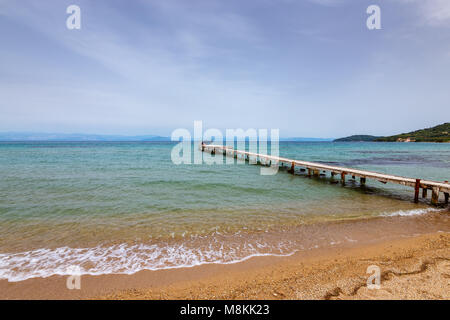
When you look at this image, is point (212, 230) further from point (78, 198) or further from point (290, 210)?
point (78, 198)

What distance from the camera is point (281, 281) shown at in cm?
438

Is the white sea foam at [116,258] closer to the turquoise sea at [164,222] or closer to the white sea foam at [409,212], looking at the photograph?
the turquoise sea at [164,222]

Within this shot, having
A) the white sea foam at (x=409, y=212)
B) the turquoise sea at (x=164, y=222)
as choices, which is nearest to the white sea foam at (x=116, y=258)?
the turquoise sea at (x=164, y=222)

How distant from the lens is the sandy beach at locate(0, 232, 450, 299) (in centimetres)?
394

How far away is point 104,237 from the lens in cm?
661

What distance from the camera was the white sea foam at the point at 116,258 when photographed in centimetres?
486

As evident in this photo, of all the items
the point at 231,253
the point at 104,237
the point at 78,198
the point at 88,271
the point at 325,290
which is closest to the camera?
the point at 325,290

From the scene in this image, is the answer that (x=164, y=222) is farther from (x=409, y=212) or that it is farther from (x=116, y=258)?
(x=409, y=212)

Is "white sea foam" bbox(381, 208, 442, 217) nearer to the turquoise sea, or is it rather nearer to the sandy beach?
the turquoise sea

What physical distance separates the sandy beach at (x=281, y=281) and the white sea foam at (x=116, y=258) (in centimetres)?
23

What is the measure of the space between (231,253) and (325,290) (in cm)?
244
